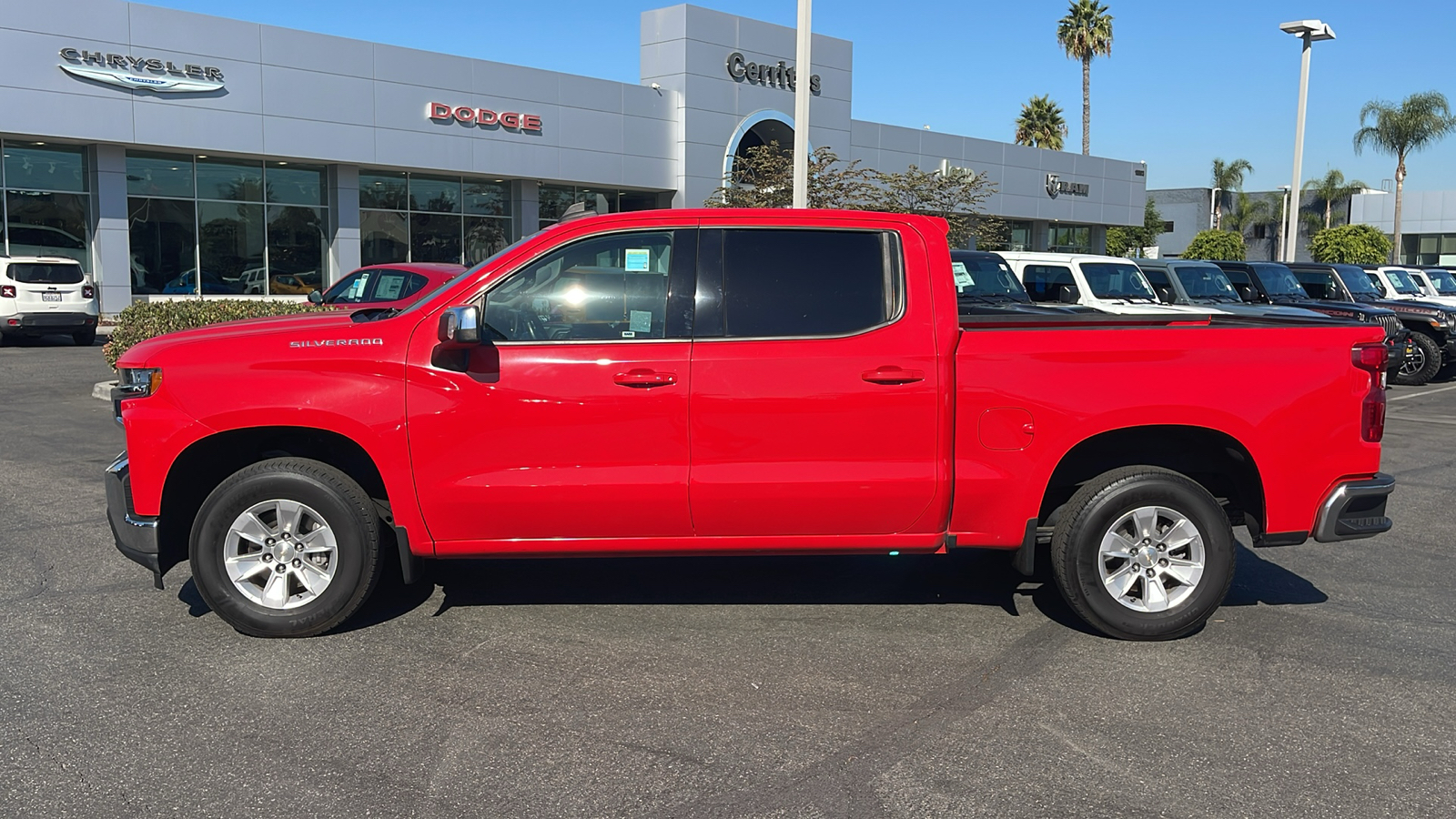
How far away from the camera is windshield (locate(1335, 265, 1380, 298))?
19.3m

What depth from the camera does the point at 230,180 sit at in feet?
93.5

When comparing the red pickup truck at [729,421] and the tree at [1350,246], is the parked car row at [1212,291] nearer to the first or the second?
the red pickup truck at [729,421]

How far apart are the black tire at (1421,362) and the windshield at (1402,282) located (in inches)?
172

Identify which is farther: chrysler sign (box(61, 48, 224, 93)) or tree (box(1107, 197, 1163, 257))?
tree (box(1107, 197, 1163, 257))

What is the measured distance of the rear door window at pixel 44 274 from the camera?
70.9 ft

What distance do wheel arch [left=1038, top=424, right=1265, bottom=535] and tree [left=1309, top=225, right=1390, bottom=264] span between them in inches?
1822

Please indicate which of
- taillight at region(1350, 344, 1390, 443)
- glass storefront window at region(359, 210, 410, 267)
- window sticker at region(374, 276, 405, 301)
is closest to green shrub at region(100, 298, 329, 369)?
window sticker at region(374, 276, 405, 301)

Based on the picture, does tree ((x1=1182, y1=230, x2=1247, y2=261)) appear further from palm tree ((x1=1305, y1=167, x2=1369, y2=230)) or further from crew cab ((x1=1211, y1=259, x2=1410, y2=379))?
crew cab ((x1=1211, y1=259, x2=1410, y2=379))

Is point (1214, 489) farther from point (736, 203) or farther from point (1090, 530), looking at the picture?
point (736, 203)

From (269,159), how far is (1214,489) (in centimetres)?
2741

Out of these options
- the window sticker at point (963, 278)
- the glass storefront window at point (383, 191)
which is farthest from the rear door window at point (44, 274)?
the window sticker at point (963, 278)

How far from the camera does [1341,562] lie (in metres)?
6.95

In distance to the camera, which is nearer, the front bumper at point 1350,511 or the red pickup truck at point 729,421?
the red pickup truck at point 729,421

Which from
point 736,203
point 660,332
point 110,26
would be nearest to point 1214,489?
point 660,332
